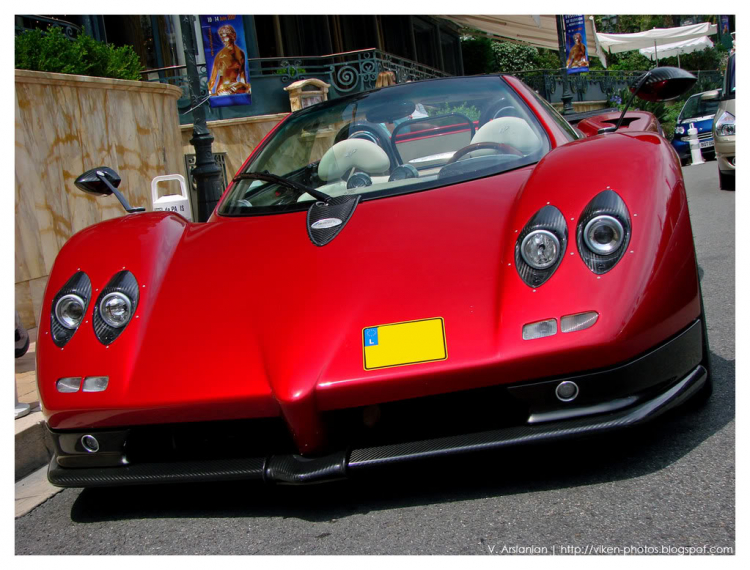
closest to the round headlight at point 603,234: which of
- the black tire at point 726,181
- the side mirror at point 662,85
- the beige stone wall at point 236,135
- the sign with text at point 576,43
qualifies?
the side mirror at point 662,85

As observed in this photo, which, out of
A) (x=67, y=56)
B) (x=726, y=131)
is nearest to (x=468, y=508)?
(x=67, y=56)

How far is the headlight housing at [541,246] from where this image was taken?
241cm

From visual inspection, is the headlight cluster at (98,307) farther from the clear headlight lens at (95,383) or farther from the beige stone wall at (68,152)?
the beige stone wall at (68,152)

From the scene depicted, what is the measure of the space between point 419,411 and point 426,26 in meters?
25.4

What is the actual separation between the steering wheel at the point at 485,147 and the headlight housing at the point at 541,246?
0.80 metres

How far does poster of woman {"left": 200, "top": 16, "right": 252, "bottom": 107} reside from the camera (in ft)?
44.3

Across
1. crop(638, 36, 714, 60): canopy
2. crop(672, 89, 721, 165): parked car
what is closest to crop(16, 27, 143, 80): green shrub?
crop(672, 89, 721, 165): parked car

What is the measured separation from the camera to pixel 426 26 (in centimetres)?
2609

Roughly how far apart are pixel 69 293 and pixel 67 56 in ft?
18.5

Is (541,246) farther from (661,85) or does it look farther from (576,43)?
(576,43)

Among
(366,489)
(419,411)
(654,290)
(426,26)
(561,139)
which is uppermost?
(426,26)

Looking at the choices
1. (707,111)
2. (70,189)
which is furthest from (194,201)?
(707,111)

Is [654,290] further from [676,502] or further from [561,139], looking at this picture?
[561,139]

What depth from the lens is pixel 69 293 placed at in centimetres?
281
